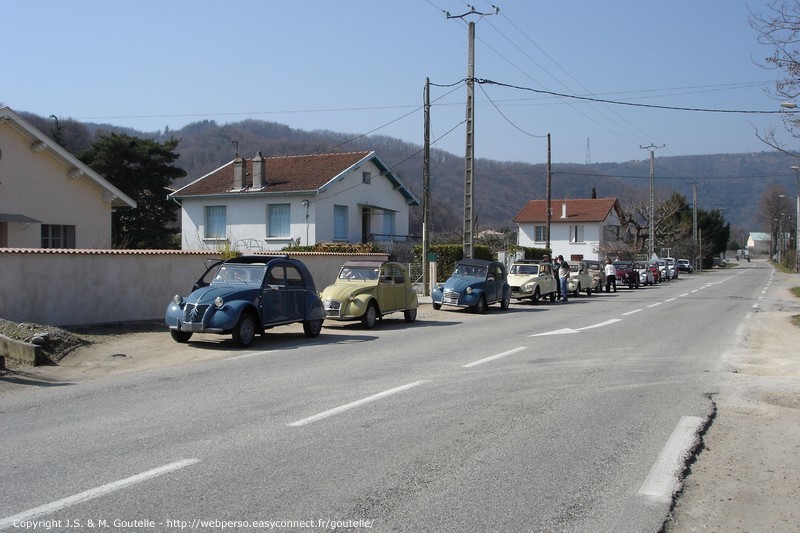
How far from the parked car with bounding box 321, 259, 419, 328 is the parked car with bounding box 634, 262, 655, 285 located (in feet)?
111

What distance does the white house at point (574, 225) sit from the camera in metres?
78.6

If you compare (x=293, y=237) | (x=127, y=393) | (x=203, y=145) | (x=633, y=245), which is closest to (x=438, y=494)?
(x=127, y=393)

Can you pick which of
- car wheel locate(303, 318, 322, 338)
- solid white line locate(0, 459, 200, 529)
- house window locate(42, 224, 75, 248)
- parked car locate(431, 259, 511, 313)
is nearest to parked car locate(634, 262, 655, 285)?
→ parked car locate(431, 259, 511, 313)

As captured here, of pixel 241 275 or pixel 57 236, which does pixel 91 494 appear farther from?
pixel 57 236

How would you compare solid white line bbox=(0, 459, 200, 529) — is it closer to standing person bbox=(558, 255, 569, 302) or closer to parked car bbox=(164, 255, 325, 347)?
parked car bbox=(164, 255, 325, 347)

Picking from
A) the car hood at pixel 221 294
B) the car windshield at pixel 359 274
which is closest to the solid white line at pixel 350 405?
the car hood at pixel 221 294

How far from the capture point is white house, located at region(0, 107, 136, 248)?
22969 mm

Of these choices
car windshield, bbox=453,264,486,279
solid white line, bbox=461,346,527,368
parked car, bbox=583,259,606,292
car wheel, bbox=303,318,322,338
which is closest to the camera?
solid white line, bbox=461,346,527,368

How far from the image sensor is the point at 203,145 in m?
94.4

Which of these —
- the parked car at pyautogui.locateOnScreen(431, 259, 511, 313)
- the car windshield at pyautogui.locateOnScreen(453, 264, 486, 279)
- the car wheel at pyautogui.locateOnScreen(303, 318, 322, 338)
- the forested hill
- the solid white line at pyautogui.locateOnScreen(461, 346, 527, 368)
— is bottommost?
the solid white line at pyautogui.locateOnScreen(461, 346, 527, 368)

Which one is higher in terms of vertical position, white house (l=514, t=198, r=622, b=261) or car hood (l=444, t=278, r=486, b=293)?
white house (l=514, t=198, r=622, b=261)

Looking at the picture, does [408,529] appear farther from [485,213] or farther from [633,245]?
[485,213]

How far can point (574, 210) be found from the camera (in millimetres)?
81312

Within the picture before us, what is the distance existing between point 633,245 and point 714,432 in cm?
7463
